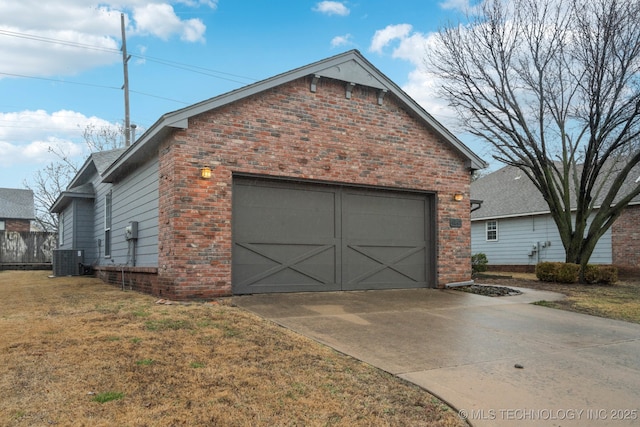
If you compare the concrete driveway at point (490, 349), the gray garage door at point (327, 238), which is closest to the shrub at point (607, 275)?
the gray garage door at point (327, 238)

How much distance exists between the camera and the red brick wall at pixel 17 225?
3391 centimetres

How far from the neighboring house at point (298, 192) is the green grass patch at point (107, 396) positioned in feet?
15.7

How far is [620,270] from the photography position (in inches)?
742

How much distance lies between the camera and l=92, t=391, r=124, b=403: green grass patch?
3.62 metres

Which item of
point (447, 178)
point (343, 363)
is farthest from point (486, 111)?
point (343, 363)

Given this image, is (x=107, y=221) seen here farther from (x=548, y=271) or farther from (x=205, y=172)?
(x=548, y=271)

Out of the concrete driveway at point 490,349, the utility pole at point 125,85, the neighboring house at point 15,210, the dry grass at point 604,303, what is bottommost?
the dry grass at point 604,303

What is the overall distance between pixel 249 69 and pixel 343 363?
22.4m

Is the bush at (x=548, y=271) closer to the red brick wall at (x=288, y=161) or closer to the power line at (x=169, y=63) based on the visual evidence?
the red brick wall at (x=288, y=161)

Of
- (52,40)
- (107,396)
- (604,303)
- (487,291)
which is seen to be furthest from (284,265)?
(52,40)

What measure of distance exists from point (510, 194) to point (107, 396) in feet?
80.5

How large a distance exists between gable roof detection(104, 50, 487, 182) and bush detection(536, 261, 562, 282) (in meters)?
5.35

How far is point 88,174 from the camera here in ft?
58.4

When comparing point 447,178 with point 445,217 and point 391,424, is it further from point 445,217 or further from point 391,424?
point 391,424
